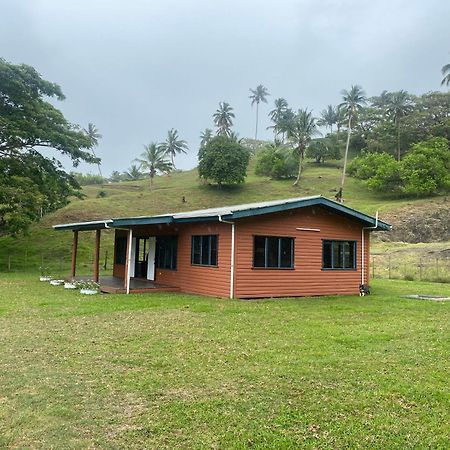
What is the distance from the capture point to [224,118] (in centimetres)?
7369

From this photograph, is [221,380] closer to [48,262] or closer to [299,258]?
[299,258]

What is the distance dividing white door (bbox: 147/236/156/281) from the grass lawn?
7427 millimetres

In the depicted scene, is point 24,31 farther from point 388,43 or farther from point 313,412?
point 313,412

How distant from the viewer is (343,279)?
1503cm

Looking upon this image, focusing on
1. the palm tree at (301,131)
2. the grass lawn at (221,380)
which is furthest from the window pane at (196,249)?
the palm tree at (301,131)

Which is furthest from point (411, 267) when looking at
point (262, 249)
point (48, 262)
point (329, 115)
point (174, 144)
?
point (329, 115)

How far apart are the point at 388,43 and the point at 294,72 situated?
48.1 feet

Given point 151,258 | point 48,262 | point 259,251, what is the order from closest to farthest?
1. point 259,251
2. point 151,258
3. point 48,262

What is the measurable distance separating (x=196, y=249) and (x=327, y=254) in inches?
174

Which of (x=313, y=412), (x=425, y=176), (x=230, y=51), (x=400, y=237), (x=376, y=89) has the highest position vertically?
(x=376, y=89)

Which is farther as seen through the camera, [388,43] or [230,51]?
[230,51]

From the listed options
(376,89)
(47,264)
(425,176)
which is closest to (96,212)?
(47,264)

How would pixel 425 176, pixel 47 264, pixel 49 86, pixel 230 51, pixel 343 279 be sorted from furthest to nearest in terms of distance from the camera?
pixel 425 176 < pixel 230 51 < pixel 47 264 < pixel 49 86 < pixel 343 279

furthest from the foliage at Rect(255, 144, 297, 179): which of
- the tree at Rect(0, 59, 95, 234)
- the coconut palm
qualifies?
the tree at Rect(0, 59, 95, 234)
